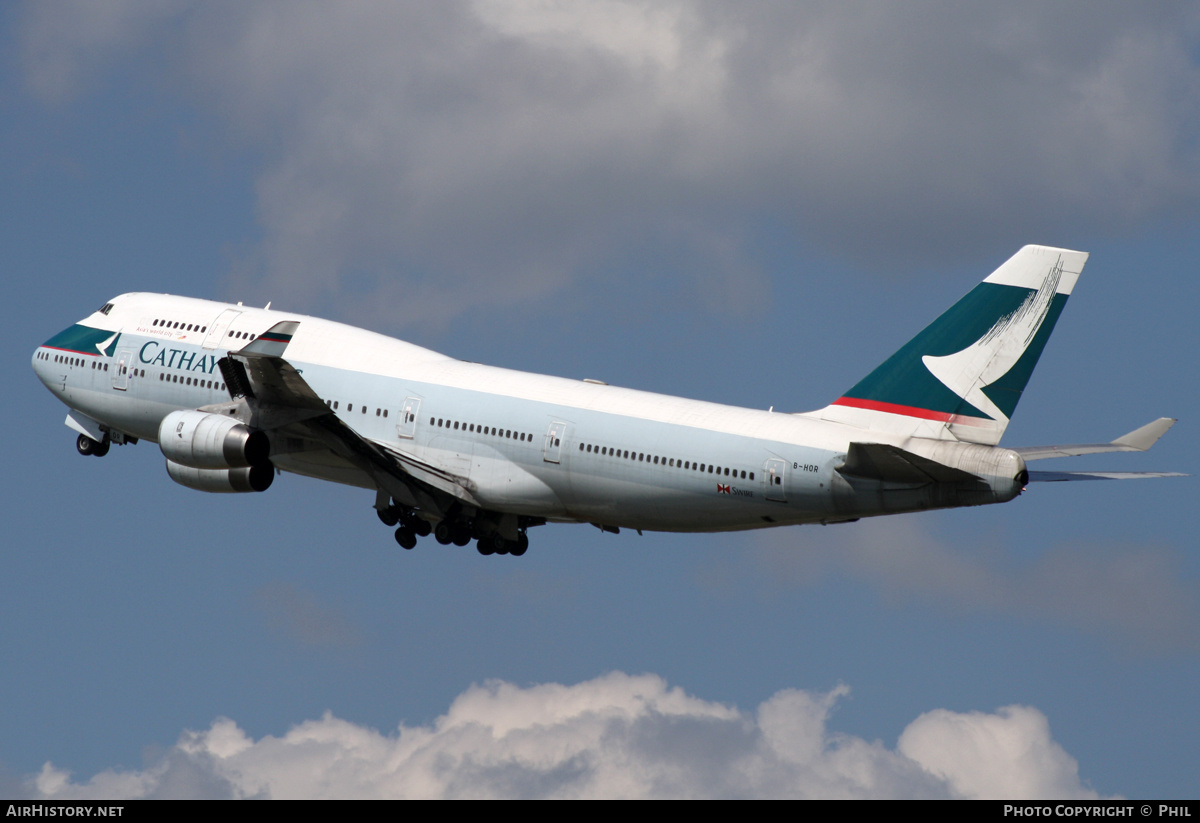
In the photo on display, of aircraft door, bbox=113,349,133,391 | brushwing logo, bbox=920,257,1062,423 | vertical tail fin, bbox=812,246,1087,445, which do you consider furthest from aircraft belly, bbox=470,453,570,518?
aircraft door, bbox=113,349,133,391

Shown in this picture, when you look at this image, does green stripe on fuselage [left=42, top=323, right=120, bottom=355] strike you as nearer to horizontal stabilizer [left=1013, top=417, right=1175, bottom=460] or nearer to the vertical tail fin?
the vertical tail fin

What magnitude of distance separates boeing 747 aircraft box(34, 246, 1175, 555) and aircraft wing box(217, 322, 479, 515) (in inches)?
2.2

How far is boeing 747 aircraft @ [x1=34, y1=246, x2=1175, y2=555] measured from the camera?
4362cm

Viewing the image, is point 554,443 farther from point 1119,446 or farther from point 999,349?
point 1119,446

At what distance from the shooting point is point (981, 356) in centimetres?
4403

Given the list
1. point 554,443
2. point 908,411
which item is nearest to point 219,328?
point 554,443

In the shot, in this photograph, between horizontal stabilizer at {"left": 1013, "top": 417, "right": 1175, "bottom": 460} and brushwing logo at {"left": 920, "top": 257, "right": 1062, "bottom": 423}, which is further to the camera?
brushwing logo at {"left": 920, "top": 257, "right": 1062, "bottom": 423}

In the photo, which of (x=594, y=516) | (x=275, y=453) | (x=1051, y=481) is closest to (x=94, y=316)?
(x=275, y=453)

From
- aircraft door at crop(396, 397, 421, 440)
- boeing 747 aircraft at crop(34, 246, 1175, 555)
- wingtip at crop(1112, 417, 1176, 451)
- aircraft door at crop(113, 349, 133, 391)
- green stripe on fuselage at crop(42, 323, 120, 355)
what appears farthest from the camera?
green stripe on fuselage at crop(42, 323, 120, 355)

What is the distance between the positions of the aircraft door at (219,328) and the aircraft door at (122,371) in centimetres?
304

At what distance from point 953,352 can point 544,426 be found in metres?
11.6

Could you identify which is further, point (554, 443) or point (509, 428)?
point (509, 428)

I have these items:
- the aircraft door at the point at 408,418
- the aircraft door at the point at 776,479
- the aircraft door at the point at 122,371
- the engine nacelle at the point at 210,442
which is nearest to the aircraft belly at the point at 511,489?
the aircraft door at the point at 408,418

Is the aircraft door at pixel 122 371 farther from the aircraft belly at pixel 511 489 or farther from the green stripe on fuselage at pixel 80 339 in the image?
the aircraft belly at pixel 511 489
